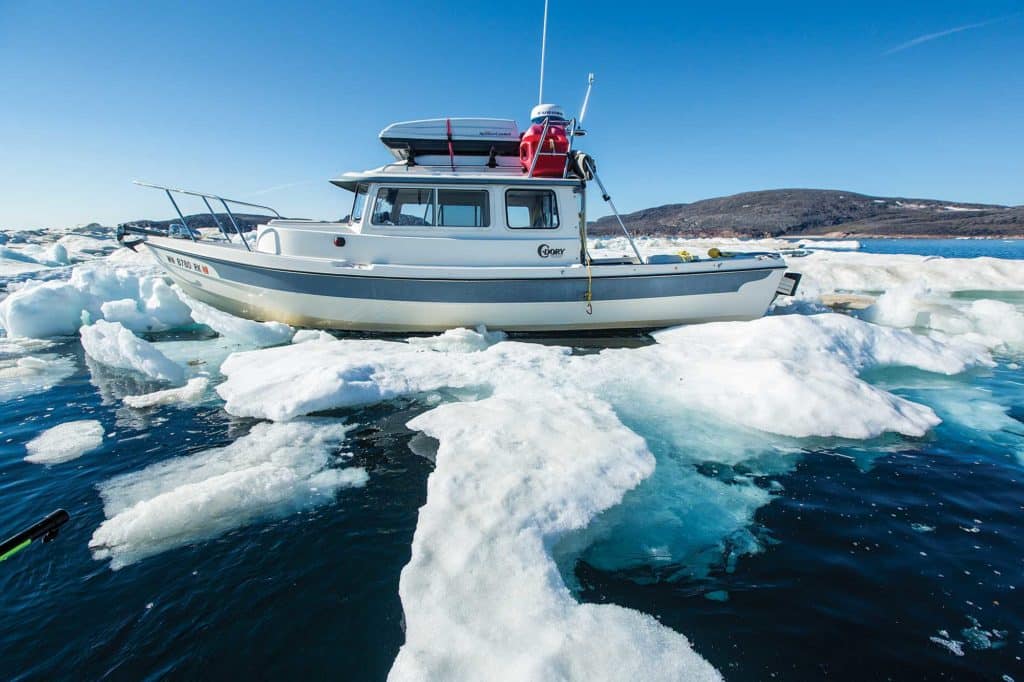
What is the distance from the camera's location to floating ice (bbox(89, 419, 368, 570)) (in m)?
2.60

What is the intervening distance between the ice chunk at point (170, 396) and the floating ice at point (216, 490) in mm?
1532

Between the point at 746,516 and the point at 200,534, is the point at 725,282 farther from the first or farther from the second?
the point at 200,534

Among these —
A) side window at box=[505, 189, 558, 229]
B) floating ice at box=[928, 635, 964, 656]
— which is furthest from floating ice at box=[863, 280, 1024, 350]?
floating ice at box=[928, 635, 964, 656]

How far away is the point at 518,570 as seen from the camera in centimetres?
228

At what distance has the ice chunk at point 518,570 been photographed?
182 centimetres

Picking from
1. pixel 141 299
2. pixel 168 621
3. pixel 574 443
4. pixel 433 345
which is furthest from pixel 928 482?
pixel 141 299

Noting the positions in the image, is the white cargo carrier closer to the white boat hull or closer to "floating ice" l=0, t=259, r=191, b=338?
the white boat hull

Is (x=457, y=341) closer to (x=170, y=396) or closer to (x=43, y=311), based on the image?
(x=170, y=396)

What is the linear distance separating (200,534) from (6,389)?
4933 millimetres

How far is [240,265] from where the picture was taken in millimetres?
7293

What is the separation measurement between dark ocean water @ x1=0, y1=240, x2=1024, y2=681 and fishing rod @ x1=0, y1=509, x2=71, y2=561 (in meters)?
0.59

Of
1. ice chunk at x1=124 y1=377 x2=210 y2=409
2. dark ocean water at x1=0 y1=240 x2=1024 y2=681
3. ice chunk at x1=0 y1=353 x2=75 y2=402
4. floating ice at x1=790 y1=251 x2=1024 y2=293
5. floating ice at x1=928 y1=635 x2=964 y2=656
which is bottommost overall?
floating ice at x1=928 y1=635 x2=964 y2=656

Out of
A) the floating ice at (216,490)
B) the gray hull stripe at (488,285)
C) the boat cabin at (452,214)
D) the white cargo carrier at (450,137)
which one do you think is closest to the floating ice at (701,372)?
the floating ice at (216,490)

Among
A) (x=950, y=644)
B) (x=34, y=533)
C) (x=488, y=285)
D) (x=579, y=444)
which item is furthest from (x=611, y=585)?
(x=488, y=285)
